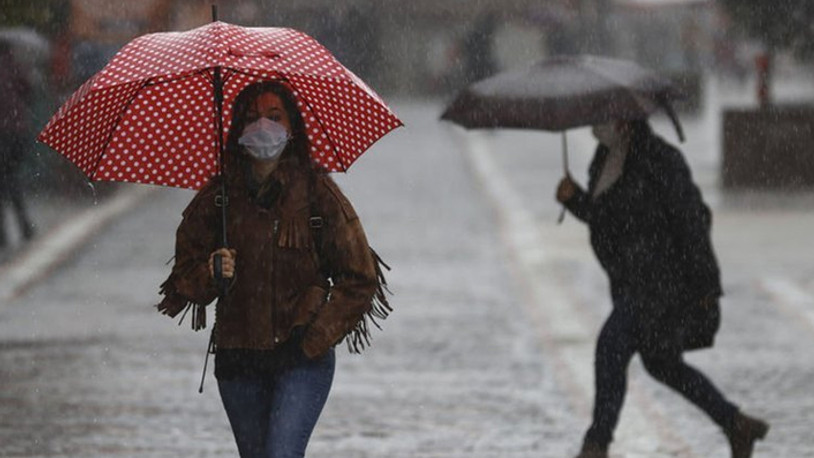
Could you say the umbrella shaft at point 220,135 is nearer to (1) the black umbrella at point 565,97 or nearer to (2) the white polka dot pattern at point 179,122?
(2) the white polka dot pattern at point 179,122

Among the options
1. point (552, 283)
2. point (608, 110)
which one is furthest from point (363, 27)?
point (608, 110)

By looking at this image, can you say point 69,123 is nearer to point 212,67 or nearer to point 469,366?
point 212,67

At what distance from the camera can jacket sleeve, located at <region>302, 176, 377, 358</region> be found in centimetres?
572

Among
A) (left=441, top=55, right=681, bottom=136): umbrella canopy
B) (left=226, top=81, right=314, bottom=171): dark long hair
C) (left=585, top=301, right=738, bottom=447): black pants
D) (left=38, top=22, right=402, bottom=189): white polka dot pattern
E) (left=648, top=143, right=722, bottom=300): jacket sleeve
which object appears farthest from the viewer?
(left=585, top=301, right=738, bottom=447): black pants

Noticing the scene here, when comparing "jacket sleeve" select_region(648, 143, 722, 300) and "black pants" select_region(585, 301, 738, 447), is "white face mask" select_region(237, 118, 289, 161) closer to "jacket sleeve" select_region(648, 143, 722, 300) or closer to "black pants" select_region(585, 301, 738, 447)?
"jacket sleeve" select_region(648, 143, 722, 300)

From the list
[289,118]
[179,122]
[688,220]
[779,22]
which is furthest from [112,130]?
[779,22]

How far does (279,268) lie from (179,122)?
70cm

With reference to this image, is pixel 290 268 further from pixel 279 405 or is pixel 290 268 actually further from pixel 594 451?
pixel 594 451

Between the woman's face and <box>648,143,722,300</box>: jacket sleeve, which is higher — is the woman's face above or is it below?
above

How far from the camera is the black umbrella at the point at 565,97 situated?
8031mm

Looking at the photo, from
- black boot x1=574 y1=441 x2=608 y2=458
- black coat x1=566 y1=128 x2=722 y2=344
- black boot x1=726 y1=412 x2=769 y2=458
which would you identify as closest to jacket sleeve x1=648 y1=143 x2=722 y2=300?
black coat x1=566 y1=128 x2=722 y2=344

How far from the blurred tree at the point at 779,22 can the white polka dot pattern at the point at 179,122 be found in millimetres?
15723

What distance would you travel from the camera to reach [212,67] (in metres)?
5.64

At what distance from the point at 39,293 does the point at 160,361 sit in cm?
330
